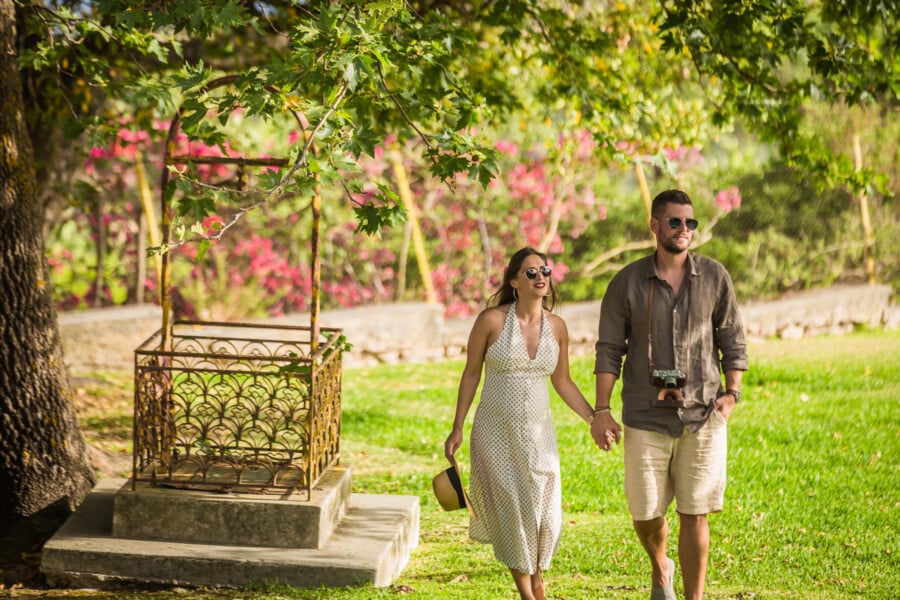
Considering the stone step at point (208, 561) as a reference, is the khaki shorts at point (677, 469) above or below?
above

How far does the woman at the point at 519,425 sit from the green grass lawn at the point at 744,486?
799 mm

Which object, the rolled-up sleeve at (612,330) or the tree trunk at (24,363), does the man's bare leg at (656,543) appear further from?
the tree trunk at (24,363)

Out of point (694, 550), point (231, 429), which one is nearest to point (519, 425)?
point (694, 550)

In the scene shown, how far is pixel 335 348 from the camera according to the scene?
6.06 m

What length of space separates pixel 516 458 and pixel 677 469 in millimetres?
708

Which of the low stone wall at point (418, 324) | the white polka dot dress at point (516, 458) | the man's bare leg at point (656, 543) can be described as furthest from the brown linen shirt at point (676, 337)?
the low stone wall at point (418, 324)

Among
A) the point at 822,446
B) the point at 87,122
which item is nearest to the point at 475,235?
the point at 822,446

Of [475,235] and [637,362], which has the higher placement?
[475,235]

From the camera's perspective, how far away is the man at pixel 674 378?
4676 millimetres

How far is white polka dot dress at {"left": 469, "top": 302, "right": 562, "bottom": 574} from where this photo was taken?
4.73 meters

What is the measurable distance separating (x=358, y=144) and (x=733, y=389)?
76.5 inches

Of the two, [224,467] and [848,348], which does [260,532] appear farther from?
[848,348]

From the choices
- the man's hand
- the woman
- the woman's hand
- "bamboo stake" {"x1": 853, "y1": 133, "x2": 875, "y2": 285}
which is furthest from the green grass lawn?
"bamboo stake" {"x1": 853, "y1": 133, "x2": 875, "y2": 285}

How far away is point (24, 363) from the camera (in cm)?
614
